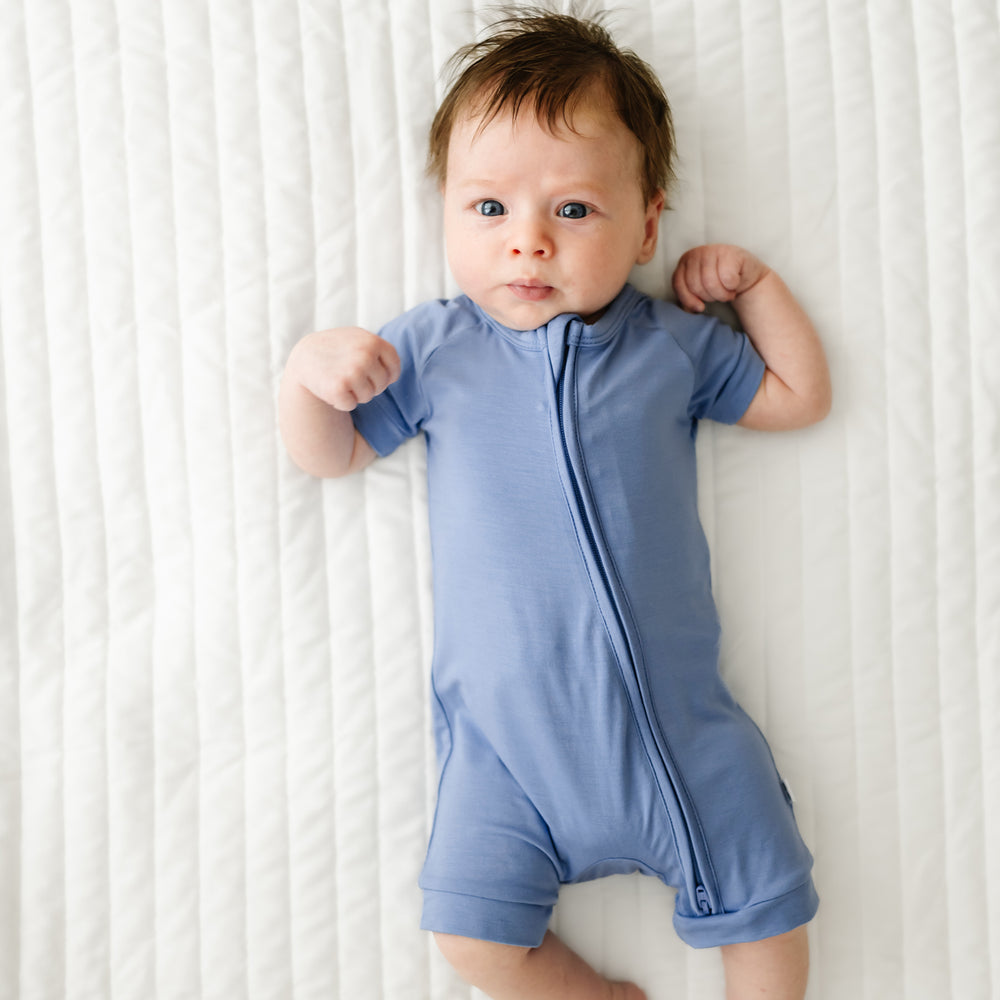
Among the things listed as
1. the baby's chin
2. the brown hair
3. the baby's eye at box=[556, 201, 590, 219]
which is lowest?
the baby's chin

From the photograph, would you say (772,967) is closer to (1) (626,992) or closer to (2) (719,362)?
(1) (626,992)

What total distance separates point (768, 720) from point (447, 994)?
0.47m

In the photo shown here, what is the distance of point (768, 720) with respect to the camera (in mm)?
1021

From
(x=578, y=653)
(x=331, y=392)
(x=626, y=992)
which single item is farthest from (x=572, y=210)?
(x=626, y=992)

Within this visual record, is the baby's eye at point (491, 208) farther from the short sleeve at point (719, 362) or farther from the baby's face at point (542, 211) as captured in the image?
the short sleeve at point (719, 362)

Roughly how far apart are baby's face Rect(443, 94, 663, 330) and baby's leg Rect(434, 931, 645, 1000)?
639 millimetres

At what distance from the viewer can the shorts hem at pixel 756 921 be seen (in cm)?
90

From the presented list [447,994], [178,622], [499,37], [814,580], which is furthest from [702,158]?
[447,994]

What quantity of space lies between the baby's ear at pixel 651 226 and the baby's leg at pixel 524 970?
738 millimetres

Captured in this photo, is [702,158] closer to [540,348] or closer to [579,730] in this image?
[540,348]

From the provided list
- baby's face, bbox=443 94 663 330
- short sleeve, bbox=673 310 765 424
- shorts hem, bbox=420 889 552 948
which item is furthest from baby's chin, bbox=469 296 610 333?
shorts hem, bbox=420 889 552 948

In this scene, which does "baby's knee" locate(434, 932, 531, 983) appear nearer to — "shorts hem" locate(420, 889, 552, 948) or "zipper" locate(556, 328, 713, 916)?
"shorts hem" locate(420, 889, 552, 948)

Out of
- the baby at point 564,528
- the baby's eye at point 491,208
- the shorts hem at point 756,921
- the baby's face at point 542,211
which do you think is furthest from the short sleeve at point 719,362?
the shorts hem at point 756,921

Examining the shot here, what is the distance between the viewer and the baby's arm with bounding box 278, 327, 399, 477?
90 centimetres
